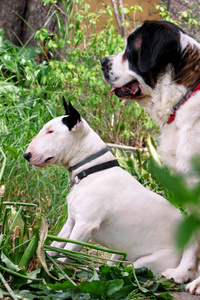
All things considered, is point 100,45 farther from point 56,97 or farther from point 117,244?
point 117,244

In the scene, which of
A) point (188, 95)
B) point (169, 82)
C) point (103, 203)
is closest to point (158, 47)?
point (169, 82)

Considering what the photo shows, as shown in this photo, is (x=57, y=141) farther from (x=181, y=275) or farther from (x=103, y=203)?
(x=181, y=275)

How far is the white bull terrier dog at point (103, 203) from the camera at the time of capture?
102 inches

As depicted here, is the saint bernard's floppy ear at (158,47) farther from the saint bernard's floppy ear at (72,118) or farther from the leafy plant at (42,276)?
the leafy plant at (42,276)

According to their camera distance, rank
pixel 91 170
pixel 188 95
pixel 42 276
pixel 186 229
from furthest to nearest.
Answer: pixel 91 170
pixel 188 95
pixel 42 276
pixel 186 229

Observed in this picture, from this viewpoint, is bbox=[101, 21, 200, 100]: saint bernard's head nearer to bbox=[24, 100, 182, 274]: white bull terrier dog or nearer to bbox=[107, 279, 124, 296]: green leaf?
bbox=[24, 100, 182, 274]: white bull terrier dog

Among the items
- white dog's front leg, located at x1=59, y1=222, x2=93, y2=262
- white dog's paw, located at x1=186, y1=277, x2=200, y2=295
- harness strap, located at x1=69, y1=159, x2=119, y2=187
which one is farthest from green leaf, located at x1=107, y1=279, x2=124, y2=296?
harness strap, located at x1=69, y1=159, x2=119, y2=187

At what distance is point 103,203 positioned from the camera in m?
2.61

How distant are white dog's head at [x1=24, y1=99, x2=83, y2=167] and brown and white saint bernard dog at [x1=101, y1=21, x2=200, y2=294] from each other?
1.31 feet

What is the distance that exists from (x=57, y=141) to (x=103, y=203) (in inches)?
20.7

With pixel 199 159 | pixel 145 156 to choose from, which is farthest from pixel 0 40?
pixel 199 159

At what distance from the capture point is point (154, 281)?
2242mm

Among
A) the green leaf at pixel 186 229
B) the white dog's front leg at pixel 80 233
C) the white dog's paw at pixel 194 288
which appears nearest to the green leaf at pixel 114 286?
the white dog's paw at pixel 194 288

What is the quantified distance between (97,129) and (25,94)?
1.08m
